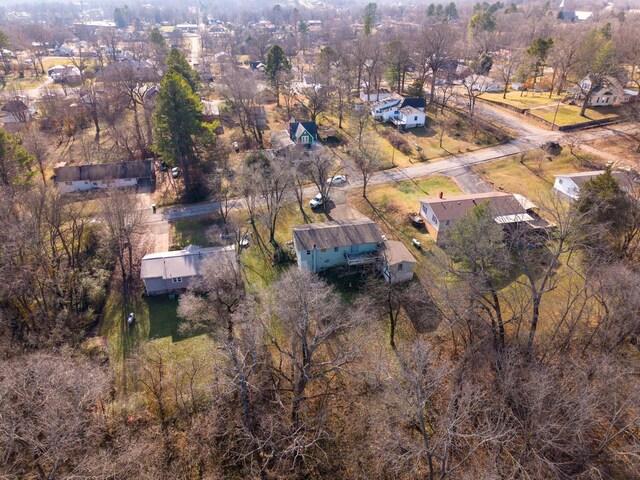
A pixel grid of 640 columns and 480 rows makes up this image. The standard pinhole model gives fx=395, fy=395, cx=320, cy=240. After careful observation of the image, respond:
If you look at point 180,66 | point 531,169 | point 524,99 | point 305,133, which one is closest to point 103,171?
point 180,66

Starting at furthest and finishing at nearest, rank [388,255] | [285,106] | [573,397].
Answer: [285,106] < [388,255] < [573,397]

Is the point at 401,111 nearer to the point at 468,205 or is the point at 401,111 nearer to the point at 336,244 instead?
the point at 468,205

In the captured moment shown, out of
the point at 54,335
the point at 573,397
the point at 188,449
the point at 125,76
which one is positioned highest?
the point at 125,76

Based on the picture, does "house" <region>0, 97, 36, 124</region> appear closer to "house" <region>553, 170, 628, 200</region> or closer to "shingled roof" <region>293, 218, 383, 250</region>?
"shingled roof" <region>293, 218, 383, 250</region>

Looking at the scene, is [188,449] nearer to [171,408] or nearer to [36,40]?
[171,408]

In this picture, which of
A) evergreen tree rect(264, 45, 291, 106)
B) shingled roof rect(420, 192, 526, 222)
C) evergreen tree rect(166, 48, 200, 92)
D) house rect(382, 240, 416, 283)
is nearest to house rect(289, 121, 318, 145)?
evergreen tree rect(166, 48, 200, 92)

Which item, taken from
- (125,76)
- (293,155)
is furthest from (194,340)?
(125,76)

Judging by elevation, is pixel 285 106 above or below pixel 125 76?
below
